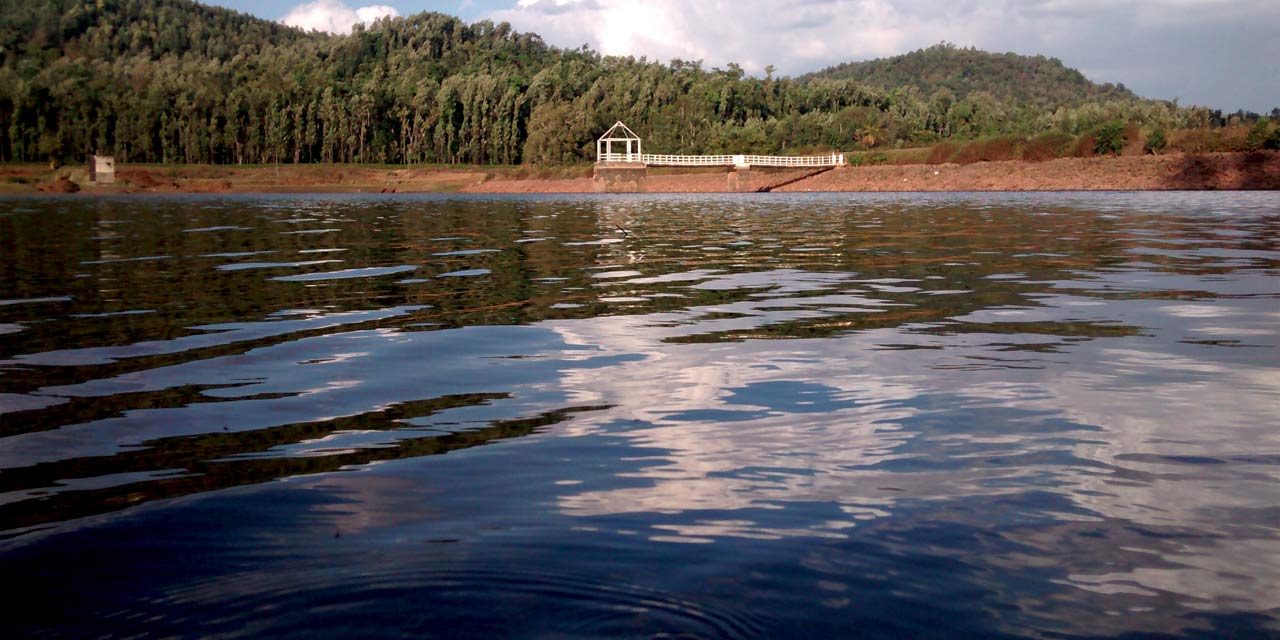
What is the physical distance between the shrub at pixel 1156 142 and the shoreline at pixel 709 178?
2798 mm

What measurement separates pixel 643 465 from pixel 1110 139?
88.9m

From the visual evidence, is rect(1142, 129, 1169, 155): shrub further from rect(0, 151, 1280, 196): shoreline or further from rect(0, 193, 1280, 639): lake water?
rect(0, 193, 1280, 639): lake water

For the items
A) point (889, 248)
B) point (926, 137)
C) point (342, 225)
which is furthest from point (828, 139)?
point (889, 248)

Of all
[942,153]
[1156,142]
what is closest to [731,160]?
[942,153]

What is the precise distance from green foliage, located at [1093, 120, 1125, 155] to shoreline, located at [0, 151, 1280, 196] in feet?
10.4

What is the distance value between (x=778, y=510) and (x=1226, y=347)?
Answer: 637 centimetres

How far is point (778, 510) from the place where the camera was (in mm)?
4594

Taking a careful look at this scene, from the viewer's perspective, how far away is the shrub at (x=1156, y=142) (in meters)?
79.8

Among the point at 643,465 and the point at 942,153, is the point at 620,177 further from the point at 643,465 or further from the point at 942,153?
the point at 643,465

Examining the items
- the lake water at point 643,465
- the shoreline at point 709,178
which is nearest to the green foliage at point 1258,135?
the shoreline at point 709,178

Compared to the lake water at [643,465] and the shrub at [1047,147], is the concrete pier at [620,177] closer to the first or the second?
the shrub at [1047,147]

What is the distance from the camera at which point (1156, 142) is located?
262 ft

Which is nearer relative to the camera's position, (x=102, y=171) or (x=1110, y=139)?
(x=1110, y=139)

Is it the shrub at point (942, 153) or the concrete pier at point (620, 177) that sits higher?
the shrub at point (942, 153)
